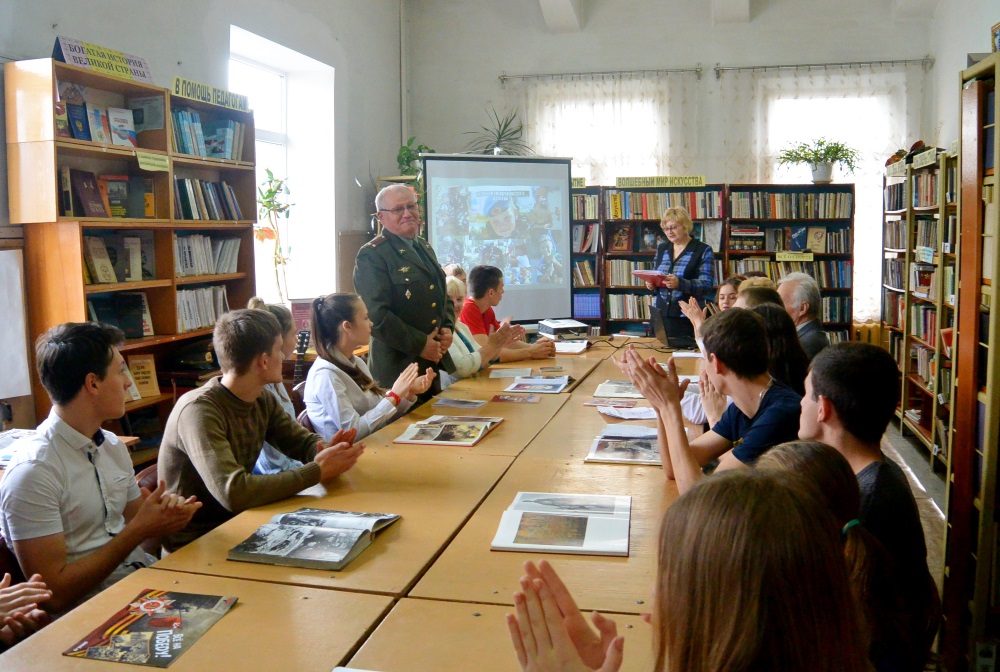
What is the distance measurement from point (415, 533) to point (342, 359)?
1.28m

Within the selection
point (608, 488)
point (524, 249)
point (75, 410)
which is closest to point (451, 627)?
point (608, 488)

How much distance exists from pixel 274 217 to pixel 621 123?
3.34 meters

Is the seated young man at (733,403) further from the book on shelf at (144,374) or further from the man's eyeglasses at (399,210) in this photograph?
the book on shelf at (144,374)

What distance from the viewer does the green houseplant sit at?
5.85 m

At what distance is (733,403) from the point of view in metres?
2.49

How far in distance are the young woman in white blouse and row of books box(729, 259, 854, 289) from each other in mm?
4787

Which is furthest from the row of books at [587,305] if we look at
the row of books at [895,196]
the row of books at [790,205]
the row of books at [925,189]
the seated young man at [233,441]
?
the seated young man at [233,441]

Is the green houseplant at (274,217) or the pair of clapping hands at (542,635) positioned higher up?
the green houseplant at (274,217)

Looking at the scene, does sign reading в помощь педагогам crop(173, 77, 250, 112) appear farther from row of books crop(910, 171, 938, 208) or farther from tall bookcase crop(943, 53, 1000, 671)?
row of books crop(910, 171, 938, 208)

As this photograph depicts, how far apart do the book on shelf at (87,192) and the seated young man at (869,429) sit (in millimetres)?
3185

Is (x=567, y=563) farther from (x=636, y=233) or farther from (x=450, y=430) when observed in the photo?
(x=636, y=233)

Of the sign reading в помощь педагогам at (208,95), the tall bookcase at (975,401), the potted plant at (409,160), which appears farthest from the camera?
the potted plant at (409,160)

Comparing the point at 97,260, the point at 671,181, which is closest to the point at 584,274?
the point at 671,181

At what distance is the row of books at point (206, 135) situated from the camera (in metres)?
4.30
